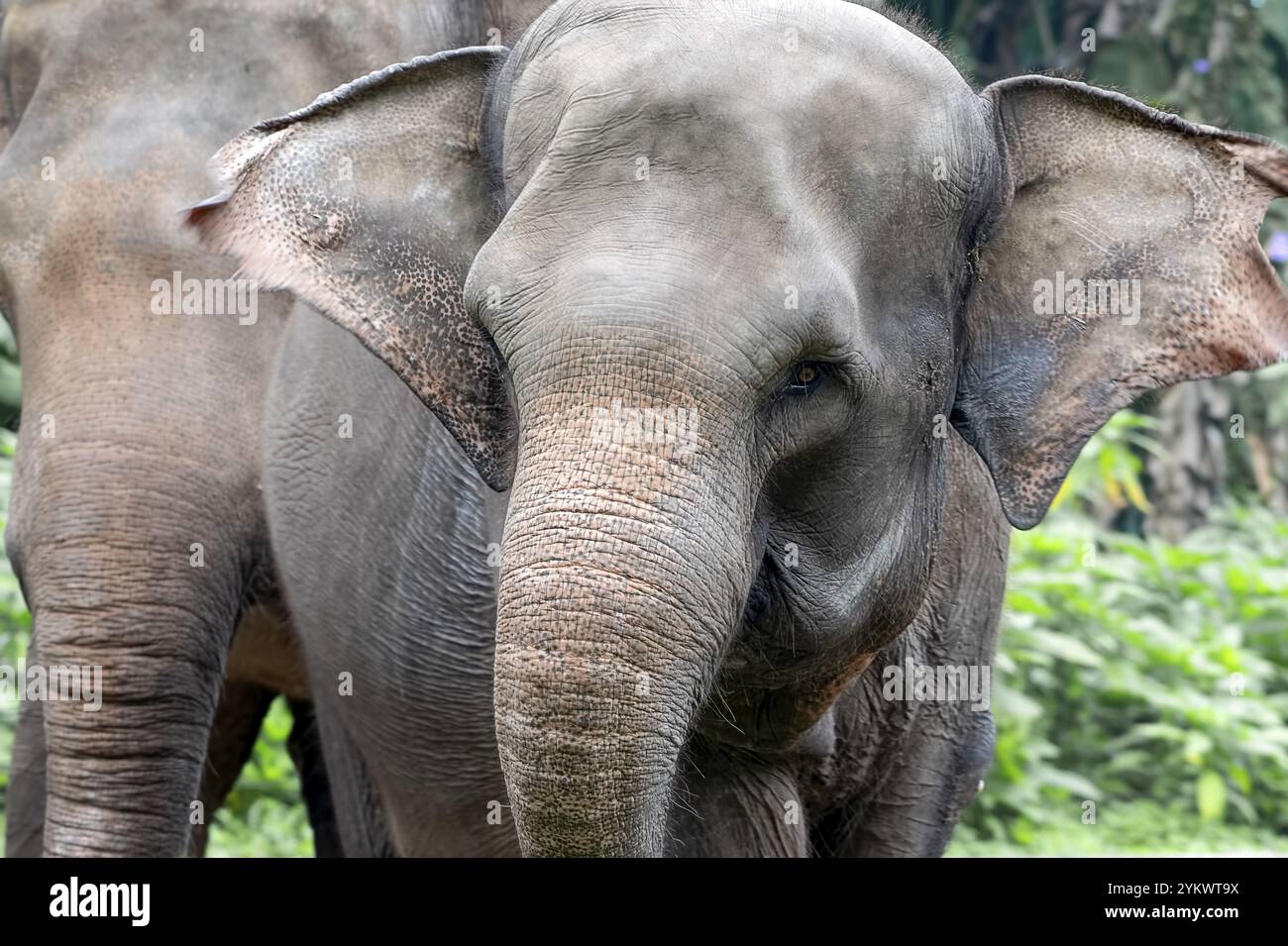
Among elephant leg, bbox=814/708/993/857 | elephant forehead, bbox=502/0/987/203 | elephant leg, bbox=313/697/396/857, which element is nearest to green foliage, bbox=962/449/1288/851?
elephant leg, bbox=814/708/993/857

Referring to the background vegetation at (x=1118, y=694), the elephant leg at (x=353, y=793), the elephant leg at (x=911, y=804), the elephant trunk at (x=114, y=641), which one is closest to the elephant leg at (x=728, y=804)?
the elephant leg at (x=911, y=804)

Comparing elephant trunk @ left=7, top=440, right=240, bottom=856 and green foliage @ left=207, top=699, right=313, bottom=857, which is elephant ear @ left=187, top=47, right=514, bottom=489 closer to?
elephant trunk @ left=7, top=440, right=240, bottom=856

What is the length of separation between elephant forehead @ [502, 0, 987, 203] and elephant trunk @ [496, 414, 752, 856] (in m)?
0.33

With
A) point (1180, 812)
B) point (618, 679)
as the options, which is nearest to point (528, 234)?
point (618, 679)

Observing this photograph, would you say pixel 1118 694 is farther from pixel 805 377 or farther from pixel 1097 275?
pixel 805 377

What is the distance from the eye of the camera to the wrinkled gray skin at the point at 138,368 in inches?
124

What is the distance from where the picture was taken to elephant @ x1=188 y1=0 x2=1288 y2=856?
1.91 m

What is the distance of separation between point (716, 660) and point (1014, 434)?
0.62 meters

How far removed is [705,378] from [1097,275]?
672 millimetres

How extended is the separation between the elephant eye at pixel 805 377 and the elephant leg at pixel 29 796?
7.10ft

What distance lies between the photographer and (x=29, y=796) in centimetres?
377

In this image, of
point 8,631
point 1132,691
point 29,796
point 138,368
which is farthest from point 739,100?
point 1132,691

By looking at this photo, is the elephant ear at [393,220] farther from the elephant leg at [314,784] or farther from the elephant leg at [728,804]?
the elephant leg at [314,784]
